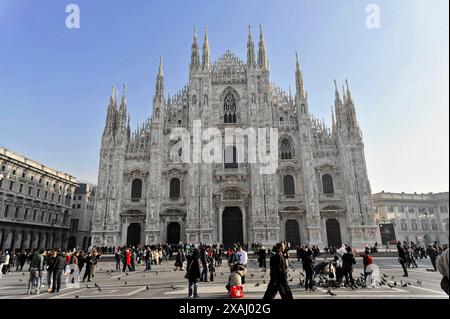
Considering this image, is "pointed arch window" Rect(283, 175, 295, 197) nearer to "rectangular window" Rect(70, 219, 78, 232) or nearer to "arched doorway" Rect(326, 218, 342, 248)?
"arched doorway" Rect(326, 218, 342, 248)

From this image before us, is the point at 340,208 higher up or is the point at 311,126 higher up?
the point at 311,126

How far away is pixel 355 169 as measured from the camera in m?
32.4

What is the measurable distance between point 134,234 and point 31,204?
1953cm

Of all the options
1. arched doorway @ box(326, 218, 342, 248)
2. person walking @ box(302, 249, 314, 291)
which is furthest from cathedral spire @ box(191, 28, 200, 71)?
person walking @ box(302, 249, 314, 291)

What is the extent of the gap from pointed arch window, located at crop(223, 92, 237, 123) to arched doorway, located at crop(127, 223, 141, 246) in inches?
631

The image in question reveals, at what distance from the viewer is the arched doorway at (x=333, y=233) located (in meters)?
31.7

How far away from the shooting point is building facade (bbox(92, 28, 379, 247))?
3127 centimetres

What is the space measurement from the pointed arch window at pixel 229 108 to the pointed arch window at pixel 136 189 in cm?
1256

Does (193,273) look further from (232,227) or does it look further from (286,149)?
(286,149)

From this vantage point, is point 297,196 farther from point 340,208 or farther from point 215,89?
point 215,89

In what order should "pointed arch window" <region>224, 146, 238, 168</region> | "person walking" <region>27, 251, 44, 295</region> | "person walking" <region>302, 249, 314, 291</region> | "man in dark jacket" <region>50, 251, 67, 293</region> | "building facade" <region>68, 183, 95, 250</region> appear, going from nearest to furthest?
"person walking" <region>302, 249, 314, 291</region>, "person walking" <region>27, 251, 44, 295</region>, "man in dark jacket" <region>50, 251, 67, 293</region>, "pointed arch window" <region>224, 146, 238, 168</region>, "building facade" <region>68, 183, 95, 250</region>

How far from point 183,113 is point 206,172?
27.8ft

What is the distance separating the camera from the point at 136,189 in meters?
33.7
